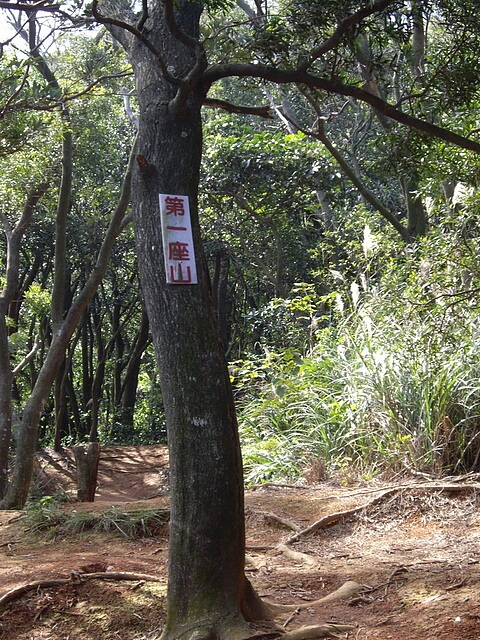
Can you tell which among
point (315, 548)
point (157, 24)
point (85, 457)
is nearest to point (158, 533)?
point (315, 548)

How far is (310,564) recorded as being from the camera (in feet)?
14.1

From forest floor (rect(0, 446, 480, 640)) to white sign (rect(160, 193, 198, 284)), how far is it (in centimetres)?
158

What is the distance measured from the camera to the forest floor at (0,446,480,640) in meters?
3.23

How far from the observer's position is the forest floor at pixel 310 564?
3.23 metres

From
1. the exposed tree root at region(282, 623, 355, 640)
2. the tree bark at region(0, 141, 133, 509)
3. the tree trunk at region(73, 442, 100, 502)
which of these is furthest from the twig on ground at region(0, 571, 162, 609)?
the tree bark at region(0, 141, 133, 509)

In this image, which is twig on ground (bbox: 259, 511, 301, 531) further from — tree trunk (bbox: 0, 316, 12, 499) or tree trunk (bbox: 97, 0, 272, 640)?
tree trunk (bbox: 0, 316, 12, 499)

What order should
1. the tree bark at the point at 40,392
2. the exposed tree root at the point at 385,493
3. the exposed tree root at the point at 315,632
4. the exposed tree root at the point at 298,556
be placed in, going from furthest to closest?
the tree bark at the point at 40,392 < the exposed tree root at the point at 385,493 < the exposed tree root at the point at 298,556 < the exposed tree root at the point at 315,632

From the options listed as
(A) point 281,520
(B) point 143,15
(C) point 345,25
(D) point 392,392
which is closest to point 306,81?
(C) point 345,25

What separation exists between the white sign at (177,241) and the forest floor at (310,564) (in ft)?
5.19

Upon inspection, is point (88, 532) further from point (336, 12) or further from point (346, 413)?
point (336, 12)

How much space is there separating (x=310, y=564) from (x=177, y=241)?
2.23m

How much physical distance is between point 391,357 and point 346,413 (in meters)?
0.67

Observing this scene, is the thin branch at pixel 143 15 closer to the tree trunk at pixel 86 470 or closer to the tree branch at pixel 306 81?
the tree branch at pixel 306 81

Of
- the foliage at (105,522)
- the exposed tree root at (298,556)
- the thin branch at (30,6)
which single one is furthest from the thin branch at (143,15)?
the foliage at (105,522)
